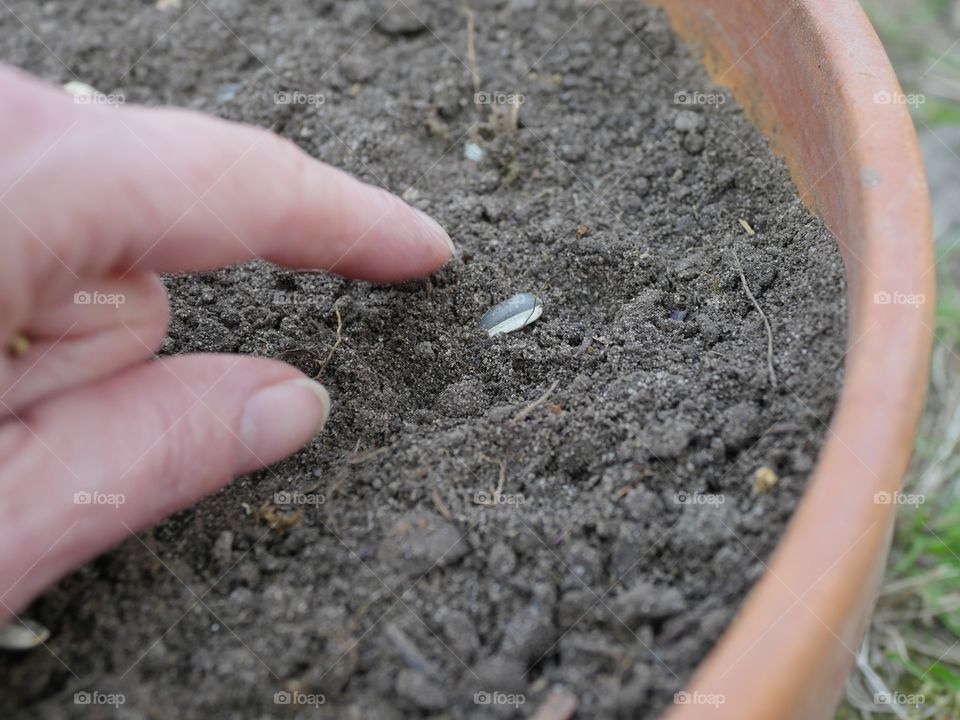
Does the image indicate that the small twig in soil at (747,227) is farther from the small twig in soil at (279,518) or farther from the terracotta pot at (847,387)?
the small twig in soil at (279,518)

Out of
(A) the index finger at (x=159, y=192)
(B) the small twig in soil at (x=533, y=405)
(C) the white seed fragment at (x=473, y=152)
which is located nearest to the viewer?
(A) the index finger at (x=159, y=192)

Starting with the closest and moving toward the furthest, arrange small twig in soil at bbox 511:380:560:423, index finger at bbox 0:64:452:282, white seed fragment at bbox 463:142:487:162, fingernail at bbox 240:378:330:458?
1. index finger at bbox 0:64:452:282
2. fingernail at bbox 240:378:330:458
3. small twig in soil at bbox 511:380:560:423
4. white seed fragment at bbox 463:142:487:162

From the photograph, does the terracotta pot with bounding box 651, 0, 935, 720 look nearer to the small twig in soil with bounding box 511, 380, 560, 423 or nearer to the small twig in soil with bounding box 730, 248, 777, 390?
the small twig in soil with bounding box 730, 248, 777, 390

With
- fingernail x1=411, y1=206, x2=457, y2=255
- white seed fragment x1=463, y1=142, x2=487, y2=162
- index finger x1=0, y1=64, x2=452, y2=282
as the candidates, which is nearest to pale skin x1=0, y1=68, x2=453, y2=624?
index finger x1=0, y1=64, x2=452, y2=282

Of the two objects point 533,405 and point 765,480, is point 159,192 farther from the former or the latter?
point 765,480

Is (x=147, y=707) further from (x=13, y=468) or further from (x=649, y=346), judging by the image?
(x=649, y=346)

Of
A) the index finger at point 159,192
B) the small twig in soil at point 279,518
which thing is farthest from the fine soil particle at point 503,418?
the index finger at point 159,192
